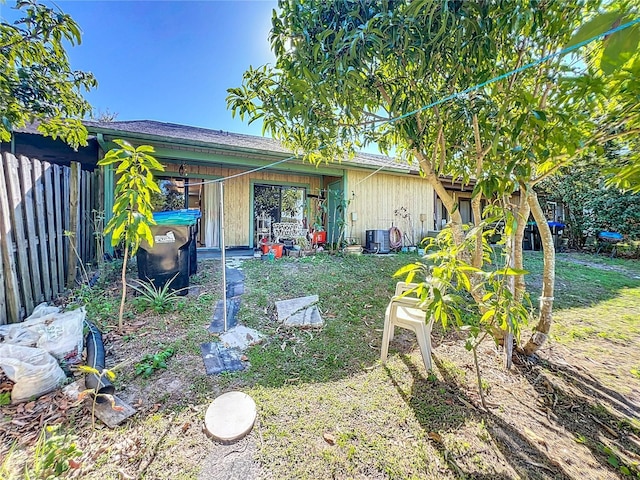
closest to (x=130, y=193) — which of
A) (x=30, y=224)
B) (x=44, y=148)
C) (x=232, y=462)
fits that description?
(x=30, y=224)

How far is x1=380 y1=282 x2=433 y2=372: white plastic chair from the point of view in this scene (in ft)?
8.09

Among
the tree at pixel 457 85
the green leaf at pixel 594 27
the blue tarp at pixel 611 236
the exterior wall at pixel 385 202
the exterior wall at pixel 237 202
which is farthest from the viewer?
the blue tarp at pixel 611 236

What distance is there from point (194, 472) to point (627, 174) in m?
2.79

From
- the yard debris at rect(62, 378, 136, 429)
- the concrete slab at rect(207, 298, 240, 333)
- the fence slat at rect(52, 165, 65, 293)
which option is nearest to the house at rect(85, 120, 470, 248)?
the fence slat at rect(52, 165, 65, 293)

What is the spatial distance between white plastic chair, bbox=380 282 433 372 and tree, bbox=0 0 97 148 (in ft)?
13.8

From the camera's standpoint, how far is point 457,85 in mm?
2422

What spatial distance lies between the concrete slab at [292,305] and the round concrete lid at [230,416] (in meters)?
1.43

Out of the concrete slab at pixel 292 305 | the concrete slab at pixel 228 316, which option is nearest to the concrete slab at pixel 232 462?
the concrete slab at pixel 228 316

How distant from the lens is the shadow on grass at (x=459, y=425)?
1599 millimetres

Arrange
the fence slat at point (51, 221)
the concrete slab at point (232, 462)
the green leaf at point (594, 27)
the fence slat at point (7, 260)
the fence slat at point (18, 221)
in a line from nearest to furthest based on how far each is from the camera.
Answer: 1. the green leaf at point (594, 27)
2. the concrete slab at point (232, 462)
3. the fence slat at point (7, 260)
4. the fence slat at point (18, 221)
5. the fence slat at point (51, 221)

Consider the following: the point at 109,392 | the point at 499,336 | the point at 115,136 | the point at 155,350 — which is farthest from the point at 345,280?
A: the point at 115,136

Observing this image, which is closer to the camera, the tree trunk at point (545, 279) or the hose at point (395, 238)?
the tree trunk at point (545, 279)

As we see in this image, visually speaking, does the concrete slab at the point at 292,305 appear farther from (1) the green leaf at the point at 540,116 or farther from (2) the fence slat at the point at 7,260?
(1) the green leaf at the point at 540,116

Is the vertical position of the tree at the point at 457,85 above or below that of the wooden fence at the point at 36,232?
above
